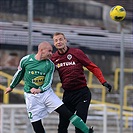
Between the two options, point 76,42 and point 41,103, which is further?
point 76,42

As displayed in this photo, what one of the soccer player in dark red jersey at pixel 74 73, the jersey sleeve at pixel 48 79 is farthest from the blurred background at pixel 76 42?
the jersey sleeve at pixel 48 79

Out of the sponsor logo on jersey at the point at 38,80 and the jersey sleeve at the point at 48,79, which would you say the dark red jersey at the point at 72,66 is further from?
the sponsor logo on jersey at the point at 38,80

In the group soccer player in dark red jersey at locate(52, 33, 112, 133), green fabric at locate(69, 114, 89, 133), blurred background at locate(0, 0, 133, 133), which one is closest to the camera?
green fabric at locate(69, 114, 89, 133)

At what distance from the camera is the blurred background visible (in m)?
11.6

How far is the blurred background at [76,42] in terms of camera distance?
38.2 feet

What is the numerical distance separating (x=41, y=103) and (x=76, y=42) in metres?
6.44

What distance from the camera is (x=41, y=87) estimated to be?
7.07m

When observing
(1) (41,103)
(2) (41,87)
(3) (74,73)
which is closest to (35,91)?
(2) (41,87)

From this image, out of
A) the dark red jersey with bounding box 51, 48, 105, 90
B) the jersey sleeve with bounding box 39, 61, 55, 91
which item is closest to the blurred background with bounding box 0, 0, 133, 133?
the dark red jersey with bounding box 51, 48, 105, 90

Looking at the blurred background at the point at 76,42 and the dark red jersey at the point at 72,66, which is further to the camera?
the blurred background at the point at 76,42

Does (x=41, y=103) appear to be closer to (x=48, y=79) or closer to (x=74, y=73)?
(x=48, y=79)

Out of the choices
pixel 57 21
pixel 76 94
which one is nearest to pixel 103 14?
pixel 57 21

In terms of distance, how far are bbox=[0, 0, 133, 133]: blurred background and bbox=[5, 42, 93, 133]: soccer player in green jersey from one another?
3529 mm

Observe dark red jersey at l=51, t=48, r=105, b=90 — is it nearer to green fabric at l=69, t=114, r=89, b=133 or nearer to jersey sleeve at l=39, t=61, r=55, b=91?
jersey sleeve at l=39, t=61, r=55, b=91
